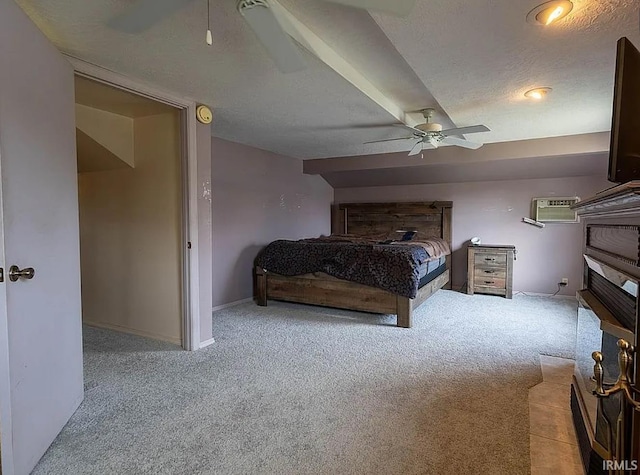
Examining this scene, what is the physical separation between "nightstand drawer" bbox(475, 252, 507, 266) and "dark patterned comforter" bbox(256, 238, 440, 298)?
1323 mm

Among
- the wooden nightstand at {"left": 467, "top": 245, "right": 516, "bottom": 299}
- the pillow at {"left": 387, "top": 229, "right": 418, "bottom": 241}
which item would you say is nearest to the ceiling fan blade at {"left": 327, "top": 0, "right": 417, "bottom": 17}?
the pillow at {"left": 387, "top": 229, "right": 418, "bottom": 241}

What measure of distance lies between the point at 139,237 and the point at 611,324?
3345 millimetres

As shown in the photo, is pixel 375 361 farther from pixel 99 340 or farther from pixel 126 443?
pixel 99 340

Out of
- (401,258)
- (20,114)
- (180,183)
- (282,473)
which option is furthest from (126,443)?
(401,258)

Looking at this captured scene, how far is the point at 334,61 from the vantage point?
7.14ft

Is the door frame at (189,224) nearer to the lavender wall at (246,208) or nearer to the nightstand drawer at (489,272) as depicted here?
the lavender wall at (246,208)

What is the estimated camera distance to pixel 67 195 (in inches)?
76.9

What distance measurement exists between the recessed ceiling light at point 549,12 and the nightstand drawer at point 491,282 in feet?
12.8

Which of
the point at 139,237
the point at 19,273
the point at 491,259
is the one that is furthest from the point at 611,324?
the point at 491,259

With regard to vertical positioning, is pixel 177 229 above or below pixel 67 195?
below

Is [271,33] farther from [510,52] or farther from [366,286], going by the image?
[366,286]

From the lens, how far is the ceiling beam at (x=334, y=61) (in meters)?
1.55

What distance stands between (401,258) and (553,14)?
2.39 meters

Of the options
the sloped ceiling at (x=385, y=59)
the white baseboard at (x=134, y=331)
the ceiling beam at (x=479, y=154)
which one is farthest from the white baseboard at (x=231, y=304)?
the ceiling beam at (x=479, y=154)
